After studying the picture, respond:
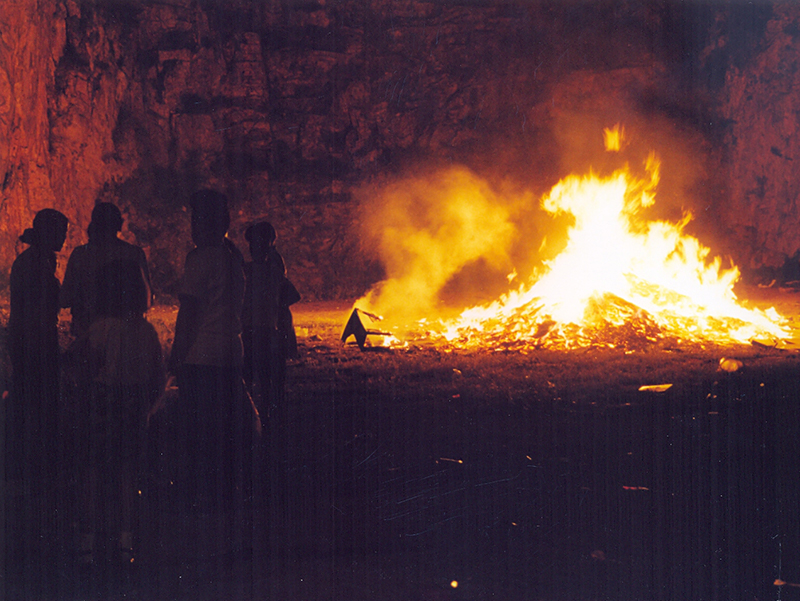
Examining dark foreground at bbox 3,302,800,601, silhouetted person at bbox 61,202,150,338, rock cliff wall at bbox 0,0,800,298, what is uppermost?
rock cliff wall at bbox 0,0,800,298

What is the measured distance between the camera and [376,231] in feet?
74.9

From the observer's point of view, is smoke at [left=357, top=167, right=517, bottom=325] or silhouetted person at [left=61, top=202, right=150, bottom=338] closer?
silhouetted person at [left=61, top=202, right=150, bottom=338]

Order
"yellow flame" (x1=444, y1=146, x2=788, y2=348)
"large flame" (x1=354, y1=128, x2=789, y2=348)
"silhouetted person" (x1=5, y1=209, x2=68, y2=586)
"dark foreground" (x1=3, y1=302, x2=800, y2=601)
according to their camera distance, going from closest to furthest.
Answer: "dark foreground" (x1=3, y1=302, x2=800, y2=601) < "silhouetted person" (x1=5, y1=209, x2=68, y2=586) < "large flame" (x1=354, y1=128, x2=789, y2=348) < "yellow flame" (x1=444, y1=146, x2=788, y2=348)

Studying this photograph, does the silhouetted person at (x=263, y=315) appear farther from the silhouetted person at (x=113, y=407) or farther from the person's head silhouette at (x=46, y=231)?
the silhouetted person at (x=113, y=407)

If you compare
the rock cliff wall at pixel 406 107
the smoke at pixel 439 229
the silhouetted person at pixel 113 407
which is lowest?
the silhouetted person at pixel 113 407

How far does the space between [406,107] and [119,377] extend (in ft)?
69.4

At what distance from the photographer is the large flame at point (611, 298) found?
10.3m

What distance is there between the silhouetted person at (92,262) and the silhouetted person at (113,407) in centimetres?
5

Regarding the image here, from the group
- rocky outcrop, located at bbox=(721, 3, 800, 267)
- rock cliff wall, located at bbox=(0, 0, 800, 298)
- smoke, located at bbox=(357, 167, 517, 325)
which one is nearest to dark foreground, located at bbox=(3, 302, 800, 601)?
smoke, located at bbox=(357, 167, 517, 325)

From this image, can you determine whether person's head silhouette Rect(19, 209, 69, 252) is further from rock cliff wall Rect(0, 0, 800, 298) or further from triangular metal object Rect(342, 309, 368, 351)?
rock cliff wall Rect(0, 0, 800, 298)

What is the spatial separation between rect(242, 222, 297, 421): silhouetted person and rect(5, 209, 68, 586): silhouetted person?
151 cm

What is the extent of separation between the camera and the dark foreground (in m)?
2.97

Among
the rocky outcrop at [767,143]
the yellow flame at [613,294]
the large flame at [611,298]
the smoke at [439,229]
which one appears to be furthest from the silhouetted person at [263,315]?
the rocky outcrop at [767,143]

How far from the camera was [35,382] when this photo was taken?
14.1 feet
